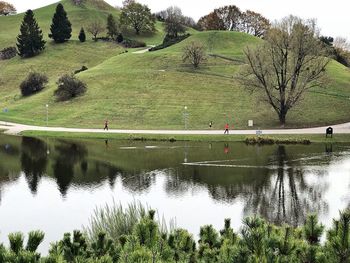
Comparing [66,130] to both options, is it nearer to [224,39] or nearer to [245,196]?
[245,196]

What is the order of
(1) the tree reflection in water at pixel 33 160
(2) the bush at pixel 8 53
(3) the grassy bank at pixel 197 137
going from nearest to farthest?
1. (1) the tree reflection in water at pixel 33 160
2. (3) the grassy bank at pixel 197 137
3. (2) the bush at pixel 8 53

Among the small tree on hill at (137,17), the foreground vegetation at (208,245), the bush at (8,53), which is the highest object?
the small tree on hill at (137,17)

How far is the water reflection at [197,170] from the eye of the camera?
26.2 metres

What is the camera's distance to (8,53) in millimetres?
120375

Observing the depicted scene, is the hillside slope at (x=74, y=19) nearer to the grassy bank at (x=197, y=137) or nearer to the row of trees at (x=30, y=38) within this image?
the row of trees at (x=30, y=38)

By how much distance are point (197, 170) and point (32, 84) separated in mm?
64290

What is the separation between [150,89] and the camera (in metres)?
80.6

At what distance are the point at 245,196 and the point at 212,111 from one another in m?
43.0

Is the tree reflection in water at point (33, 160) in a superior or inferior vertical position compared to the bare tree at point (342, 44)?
inferior

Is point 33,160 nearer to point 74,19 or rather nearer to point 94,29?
point 94,29

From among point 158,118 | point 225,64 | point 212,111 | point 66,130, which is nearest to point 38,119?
point 66,130

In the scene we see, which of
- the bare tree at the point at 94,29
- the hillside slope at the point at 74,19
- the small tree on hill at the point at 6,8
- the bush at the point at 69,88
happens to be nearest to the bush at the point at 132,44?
the hillside slope at the point at 74,19

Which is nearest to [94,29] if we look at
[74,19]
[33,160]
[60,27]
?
[60,27]

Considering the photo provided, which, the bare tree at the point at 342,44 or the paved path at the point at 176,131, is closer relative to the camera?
the paved path at the point at 176,131
